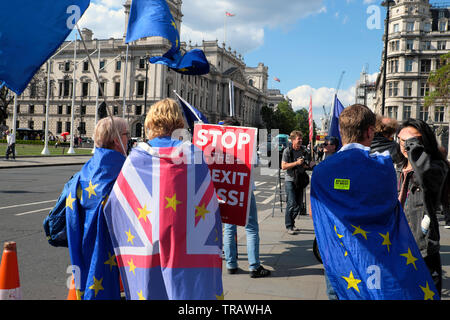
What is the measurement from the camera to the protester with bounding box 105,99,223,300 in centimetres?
273

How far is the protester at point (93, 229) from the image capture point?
296cm

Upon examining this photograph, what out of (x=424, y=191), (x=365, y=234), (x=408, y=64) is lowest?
(x=365, y=234)

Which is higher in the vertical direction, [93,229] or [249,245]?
[93,229]

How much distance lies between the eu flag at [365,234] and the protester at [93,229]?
5.09ft

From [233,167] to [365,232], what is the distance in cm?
Answer: 173

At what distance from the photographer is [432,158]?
3.28 meters

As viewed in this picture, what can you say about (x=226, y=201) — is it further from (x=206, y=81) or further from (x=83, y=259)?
(x=206, y=81)

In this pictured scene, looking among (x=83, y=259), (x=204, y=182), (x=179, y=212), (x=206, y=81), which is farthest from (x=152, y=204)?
(x=206, y=81)

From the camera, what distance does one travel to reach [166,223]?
2.73 metres

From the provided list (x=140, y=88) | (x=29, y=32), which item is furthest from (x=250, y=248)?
(x=140, y=88)

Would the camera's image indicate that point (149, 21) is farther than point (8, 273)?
Yes

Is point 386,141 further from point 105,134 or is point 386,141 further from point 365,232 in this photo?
point 105,134

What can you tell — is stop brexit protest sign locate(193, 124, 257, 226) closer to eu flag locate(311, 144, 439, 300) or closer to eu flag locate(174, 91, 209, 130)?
eu flag locate(174, 91, 209, 130)

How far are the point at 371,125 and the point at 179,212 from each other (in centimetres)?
151
